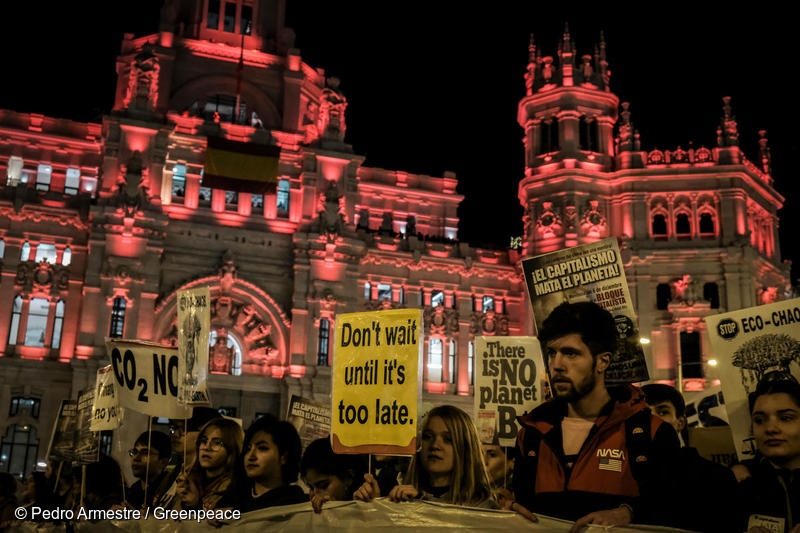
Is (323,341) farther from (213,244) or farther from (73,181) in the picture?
(73,181)

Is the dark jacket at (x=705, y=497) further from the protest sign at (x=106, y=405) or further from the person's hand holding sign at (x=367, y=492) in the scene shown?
the protest sign at (x=106, y=405)

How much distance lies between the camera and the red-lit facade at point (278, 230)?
140 ft

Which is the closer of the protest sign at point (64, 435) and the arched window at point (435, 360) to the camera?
the protest sign at point (64, 435)

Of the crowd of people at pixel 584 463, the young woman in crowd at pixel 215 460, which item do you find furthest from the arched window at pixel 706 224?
the young woman in crowd at pixel 215 460

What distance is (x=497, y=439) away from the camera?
13.0 metres

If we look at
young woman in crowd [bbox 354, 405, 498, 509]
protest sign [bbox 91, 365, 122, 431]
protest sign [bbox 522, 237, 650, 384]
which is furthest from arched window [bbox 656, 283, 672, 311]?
young woman in crowd [bbox 354, 405, 498, 509]

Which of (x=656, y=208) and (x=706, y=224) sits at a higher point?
(x=656, y=208)

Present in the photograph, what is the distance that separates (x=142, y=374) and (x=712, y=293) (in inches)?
1508

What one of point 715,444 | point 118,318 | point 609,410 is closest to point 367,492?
point 609,410

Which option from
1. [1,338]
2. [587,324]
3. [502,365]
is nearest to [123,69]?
[1,338]

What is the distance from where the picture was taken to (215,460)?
33.0ft

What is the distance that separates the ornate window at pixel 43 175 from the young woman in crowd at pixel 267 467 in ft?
140

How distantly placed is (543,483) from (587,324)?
1437 mm

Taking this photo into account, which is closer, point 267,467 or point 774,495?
point 774,495
